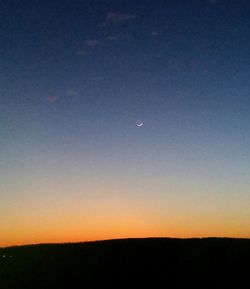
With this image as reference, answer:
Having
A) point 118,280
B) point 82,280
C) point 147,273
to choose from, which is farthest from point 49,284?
point 147,273

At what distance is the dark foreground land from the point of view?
37.6 m

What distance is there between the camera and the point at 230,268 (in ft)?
124

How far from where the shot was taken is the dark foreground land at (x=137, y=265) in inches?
1479

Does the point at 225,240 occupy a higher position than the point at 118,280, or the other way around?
the point at 225,240

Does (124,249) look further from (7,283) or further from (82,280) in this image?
(7,283)

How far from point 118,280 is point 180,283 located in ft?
19.6

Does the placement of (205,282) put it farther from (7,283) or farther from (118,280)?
(7,283)

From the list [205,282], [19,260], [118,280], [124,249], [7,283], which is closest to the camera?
[205,282]

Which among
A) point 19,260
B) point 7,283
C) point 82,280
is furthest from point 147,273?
point 19,260

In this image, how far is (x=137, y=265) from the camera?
42.6 metres

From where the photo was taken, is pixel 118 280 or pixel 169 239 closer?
pixel 118 280

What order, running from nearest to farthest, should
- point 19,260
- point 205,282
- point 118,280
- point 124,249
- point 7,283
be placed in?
point 205,282, point 118,280, point 7,283, point 124,249, point 19,260

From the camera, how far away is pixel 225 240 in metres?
44.4

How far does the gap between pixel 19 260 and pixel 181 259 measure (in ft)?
65.4
